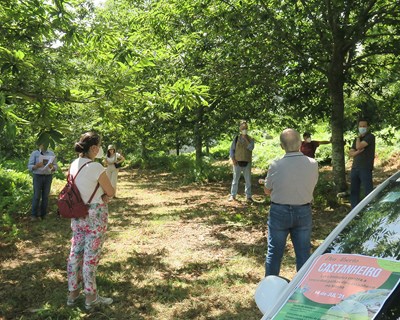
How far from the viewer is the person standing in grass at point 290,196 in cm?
400

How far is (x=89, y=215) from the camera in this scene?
13.8ft

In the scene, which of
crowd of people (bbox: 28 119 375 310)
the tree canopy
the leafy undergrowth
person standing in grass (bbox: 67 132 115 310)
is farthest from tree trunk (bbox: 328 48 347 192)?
person standing in grass (bbox: 67 132 115 310)

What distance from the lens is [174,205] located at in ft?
33.9

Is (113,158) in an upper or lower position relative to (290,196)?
upper

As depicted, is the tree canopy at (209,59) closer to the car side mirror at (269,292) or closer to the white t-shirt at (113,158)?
the white t-shirt at (113,158)

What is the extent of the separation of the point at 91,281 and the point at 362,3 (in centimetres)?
710

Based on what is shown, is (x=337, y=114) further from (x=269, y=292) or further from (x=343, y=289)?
(x=343, y=289)

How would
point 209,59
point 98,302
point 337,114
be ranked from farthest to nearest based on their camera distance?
point 209,59, point 337,114, point 98,302

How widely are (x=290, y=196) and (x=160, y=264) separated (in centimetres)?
255

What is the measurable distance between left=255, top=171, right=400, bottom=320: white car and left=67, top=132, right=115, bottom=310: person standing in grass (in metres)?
2.44

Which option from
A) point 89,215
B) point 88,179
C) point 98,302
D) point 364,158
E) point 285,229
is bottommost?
point 98,302

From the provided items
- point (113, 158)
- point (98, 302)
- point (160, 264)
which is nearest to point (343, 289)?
point (98, 302)

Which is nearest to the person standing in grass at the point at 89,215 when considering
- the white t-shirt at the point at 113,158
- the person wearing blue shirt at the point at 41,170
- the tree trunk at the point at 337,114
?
the person wearing blue shirt at the point at 41,170

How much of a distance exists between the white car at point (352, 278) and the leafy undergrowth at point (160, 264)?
2132 mm
